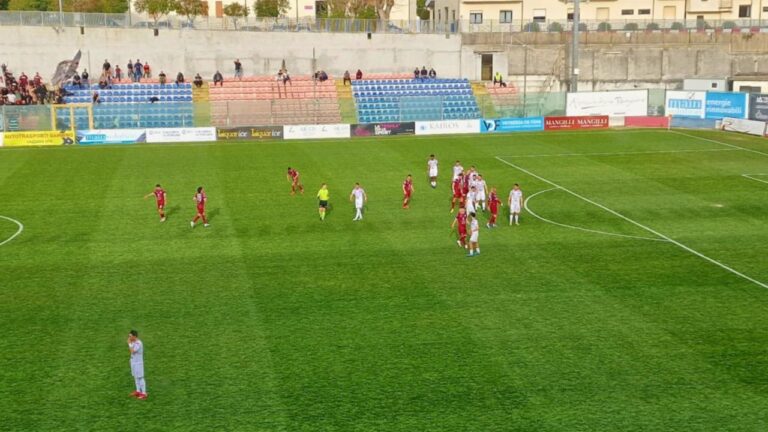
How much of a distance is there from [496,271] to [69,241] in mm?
14890

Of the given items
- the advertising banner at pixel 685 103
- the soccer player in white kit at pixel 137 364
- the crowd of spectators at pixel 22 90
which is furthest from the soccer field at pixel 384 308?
the crowd of spectators at pixel 22 90

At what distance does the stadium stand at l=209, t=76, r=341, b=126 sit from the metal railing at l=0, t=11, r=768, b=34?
5.24 metres

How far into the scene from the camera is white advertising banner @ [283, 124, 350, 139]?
5475cm

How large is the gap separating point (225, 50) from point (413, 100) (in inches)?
744

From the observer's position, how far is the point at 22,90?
5988 cm

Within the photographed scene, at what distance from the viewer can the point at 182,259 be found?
88.9 feet

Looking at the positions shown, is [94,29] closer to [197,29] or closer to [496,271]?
[197,29]

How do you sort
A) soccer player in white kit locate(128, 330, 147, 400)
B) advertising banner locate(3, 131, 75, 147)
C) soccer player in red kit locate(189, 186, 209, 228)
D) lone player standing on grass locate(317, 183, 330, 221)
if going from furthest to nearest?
advertising banner locate(3, 131, 75, 147)
lone player standing on grass locate(317, 183, 330, 221)
soccer player in red kit locate(189, 186, 209, 228)
soccer player in white kit locate(128, 330, 147, 400)


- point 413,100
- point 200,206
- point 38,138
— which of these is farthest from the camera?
point 413,100

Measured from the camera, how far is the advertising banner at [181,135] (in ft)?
175

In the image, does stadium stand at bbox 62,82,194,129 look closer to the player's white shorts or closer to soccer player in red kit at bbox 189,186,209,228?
soccer player in red kit at bbox 189,186,209,228

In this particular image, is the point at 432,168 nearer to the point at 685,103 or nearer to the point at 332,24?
the point at 685,103

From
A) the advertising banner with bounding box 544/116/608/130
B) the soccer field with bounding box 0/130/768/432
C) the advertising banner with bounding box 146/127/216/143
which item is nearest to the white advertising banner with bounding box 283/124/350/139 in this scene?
the advertising banner with bounding box 146/127/216/143

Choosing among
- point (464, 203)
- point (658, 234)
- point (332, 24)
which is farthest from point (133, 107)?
point (658, 234)
